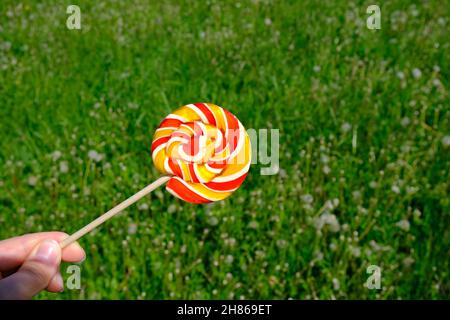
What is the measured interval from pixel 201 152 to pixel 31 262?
63 centimetres

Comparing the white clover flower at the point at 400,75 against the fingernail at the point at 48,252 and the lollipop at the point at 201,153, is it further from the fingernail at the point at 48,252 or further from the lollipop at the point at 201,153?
the fingernail at the point at 48,252

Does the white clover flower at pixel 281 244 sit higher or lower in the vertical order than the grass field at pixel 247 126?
lower

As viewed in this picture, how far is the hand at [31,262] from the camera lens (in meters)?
1.71

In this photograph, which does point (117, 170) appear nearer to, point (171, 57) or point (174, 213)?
point (174, 213)

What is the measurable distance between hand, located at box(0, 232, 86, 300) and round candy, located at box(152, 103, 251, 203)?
1.41ft

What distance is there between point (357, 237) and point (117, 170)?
1.36m

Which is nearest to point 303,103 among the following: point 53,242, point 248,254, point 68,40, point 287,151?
point 287,151

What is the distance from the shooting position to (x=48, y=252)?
75.6 inches

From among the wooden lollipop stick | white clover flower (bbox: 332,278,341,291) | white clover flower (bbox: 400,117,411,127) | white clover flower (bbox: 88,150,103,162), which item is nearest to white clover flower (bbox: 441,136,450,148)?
white clover flower (bbox: 400,117,411,127)

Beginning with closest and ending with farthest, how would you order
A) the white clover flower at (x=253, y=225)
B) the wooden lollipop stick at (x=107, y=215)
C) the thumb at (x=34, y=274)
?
the thumb at (x=34, y=274) → the wooden lollipop stick at (x=107, y=215) → the white clover flower at (x=253, y=225)

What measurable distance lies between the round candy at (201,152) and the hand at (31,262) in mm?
431

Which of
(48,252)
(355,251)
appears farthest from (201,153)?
(355,251)

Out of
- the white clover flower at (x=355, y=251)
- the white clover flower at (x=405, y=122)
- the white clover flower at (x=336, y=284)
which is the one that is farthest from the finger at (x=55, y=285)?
the white clover flower at (x=405, y=122)

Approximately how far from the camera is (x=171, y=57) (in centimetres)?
448
